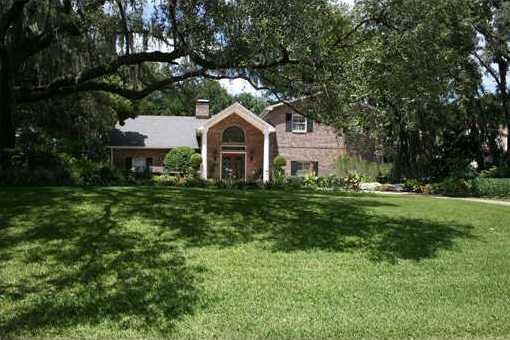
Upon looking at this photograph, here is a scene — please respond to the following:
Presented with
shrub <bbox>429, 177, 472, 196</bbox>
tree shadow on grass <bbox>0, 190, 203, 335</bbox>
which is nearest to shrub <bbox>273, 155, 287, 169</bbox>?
shrub <bbox>429, 177, 472, 196</bbox>

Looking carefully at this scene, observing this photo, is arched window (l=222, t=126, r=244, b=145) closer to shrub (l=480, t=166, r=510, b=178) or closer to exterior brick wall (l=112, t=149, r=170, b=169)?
exterior brick wall (l=112, t=149, r=170, b=169)

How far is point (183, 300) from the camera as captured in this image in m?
5.64

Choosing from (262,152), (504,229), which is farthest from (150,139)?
(504,229)

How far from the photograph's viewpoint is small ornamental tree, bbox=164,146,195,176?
29453 millimetres

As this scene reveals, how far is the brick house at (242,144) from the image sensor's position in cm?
3155

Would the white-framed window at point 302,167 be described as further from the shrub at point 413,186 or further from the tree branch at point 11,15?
the tree branch at point 11,15

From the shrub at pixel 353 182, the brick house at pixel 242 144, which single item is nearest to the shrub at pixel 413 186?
the shrub at pixel 353 182

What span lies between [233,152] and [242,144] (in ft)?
2.53

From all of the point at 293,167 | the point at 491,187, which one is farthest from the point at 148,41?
the point at 293,167

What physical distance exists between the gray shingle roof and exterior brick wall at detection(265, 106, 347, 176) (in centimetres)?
533

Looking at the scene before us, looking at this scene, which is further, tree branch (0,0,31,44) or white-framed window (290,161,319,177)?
white-framed window (290,161,319,177)

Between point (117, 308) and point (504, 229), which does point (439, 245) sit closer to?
point (504, 229)

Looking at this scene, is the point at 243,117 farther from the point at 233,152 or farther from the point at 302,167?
the point at 302,167

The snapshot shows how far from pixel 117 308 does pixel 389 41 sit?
29.3ft
